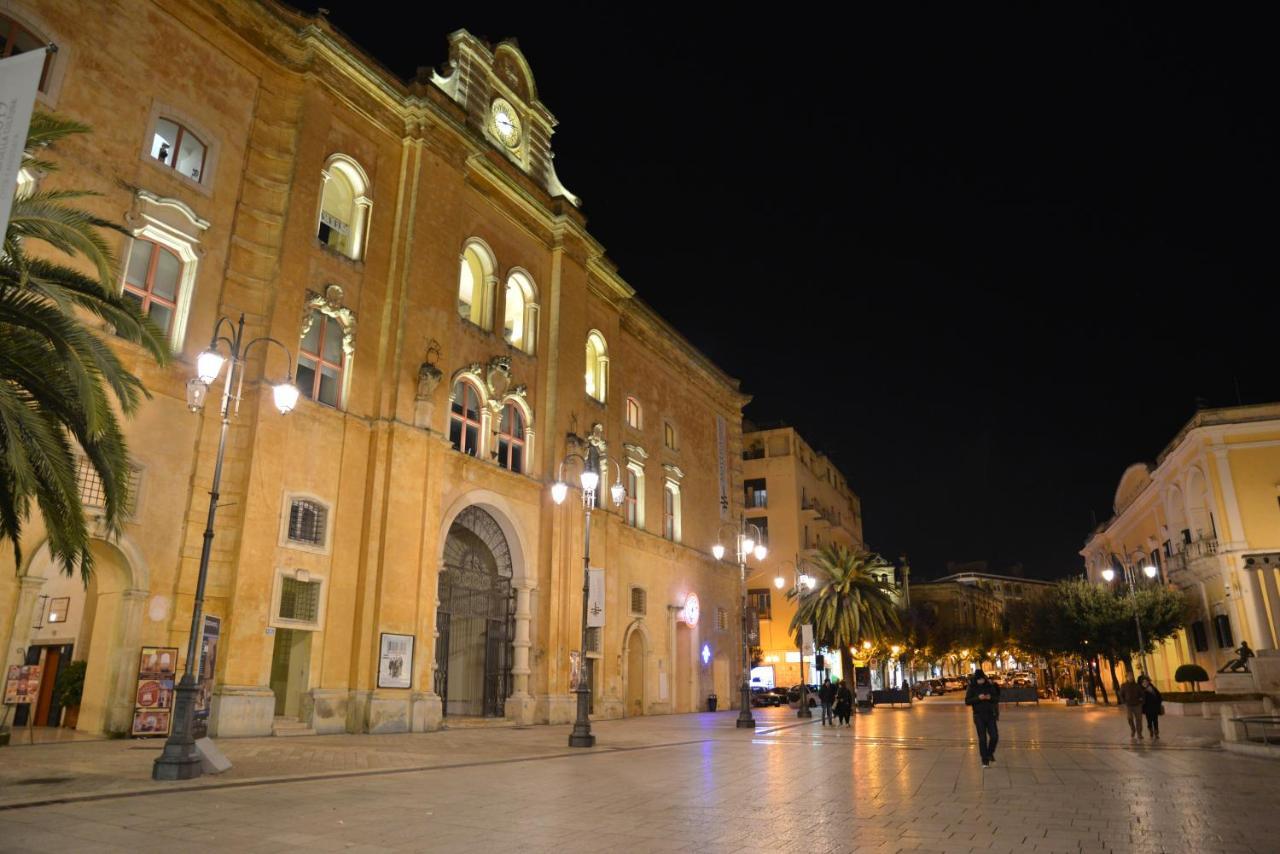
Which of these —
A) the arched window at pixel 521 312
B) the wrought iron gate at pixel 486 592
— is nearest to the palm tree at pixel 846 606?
the wrought iron gate at pixel 486 592

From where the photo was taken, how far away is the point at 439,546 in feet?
81.5

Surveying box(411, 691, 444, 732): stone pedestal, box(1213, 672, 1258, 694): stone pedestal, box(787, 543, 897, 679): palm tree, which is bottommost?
box(411, 691, 444, 732): stone pedestal

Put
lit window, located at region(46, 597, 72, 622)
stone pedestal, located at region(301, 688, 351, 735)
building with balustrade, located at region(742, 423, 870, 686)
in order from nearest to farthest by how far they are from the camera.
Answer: stone pedestal, located at region(301, 688, 351, 735) → lit window, located at region(46, 597, 72, 622) → building with balustrade, located at region(742, 423, 870, 686)

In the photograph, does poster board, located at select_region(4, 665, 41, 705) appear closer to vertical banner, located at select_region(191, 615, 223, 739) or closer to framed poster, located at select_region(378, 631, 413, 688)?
vertical banner, located at select_region(191, 615, 223, 739)

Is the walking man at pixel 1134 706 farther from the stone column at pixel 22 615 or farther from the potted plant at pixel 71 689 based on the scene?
the potted plant at pixel 71 689

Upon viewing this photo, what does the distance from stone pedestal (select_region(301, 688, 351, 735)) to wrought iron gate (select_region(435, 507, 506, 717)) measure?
5780mm

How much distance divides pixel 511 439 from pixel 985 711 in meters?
18.2

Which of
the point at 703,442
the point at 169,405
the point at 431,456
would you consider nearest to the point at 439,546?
the point at 431,456

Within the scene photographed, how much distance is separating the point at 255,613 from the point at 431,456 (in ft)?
21.8

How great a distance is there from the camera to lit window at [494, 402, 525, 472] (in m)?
29.0

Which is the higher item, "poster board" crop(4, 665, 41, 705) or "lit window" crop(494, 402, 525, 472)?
"lit window" crop(494, 402, 525, 472)

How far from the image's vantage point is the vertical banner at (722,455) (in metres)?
46.1

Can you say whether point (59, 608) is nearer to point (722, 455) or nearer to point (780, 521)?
point (722, 455)

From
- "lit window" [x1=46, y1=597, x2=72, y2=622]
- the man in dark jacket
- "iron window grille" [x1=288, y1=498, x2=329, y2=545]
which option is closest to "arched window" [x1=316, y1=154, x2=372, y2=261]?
"iron window grille" [x1=288, y1=498, x2=329, y2=545]
